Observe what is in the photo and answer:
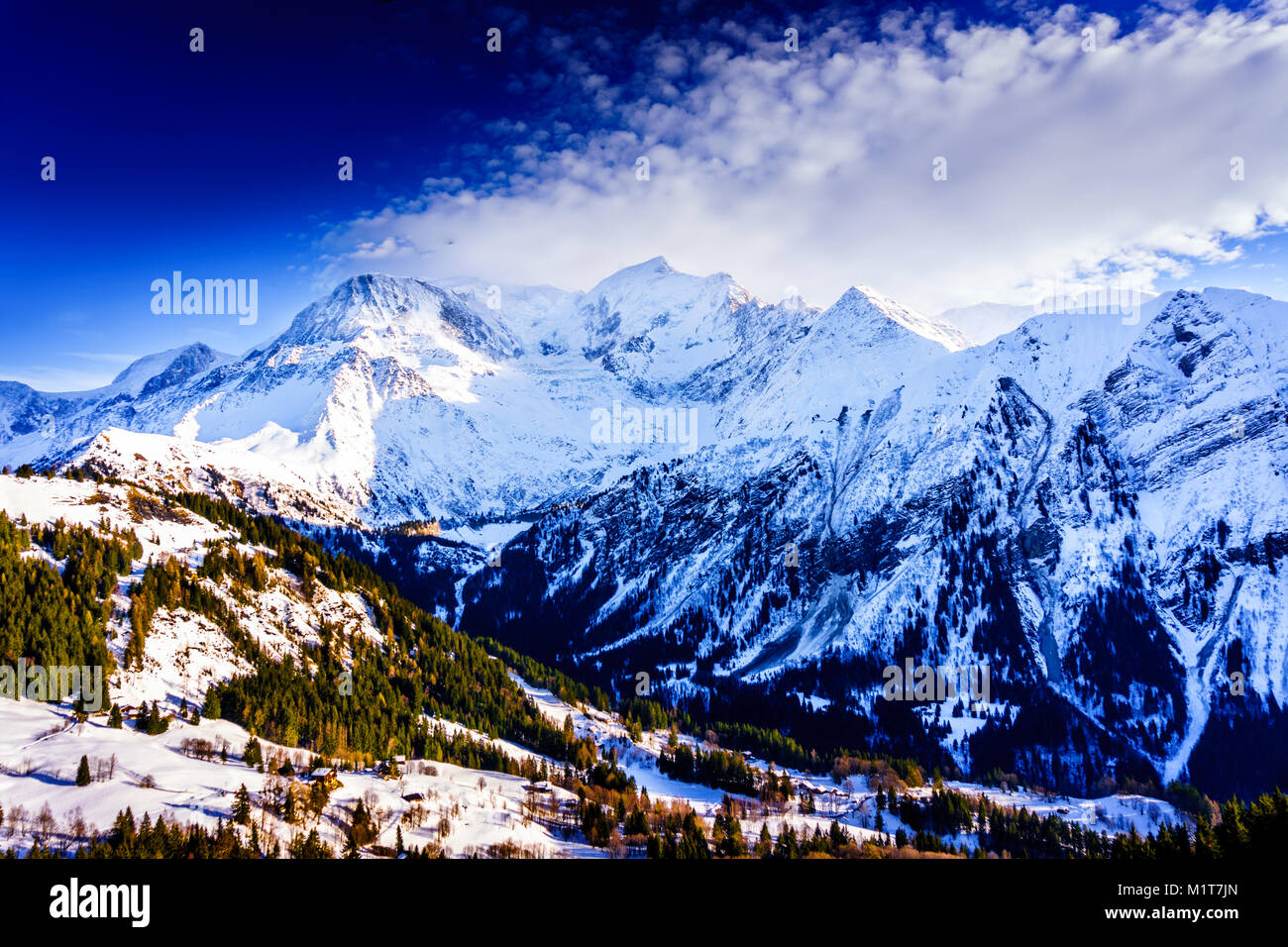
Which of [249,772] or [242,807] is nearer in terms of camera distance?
[242,807]

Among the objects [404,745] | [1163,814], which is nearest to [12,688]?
[404,745]

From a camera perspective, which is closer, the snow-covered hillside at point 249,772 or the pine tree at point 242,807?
the pine tree at point 242,807

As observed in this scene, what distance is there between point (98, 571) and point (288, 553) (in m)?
45.2

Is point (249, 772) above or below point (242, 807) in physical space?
above

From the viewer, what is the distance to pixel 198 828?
65.9 meters

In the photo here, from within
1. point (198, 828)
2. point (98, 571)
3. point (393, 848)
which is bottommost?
point (393, 848)

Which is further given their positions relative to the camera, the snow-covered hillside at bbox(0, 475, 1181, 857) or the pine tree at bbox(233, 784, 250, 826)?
the snow-covered hillside at bbox(0, 475, 1181, 857)

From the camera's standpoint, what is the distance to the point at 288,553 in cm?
15075

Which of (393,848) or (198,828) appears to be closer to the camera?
(198,828)
